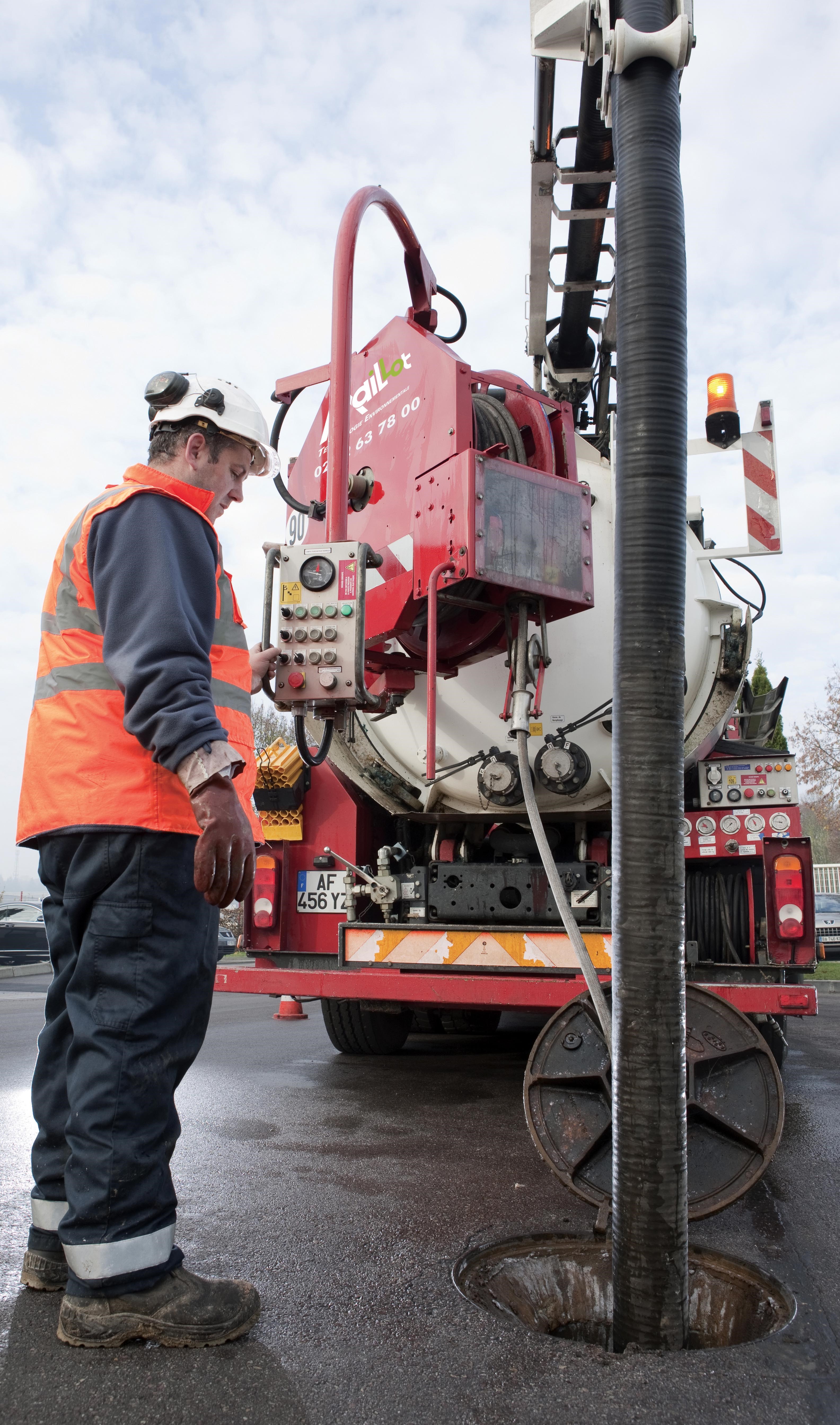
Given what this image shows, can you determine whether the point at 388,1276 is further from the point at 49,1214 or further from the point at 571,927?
the point at 571,927

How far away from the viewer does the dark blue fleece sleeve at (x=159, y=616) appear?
6.23 ft

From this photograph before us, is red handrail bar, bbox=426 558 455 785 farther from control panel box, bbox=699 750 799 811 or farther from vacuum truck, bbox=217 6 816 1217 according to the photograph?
control panel box, bbox=699 750 799 811

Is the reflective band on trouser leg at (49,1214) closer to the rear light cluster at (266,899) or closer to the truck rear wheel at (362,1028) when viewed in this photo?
the rear light cluster at (266,899)

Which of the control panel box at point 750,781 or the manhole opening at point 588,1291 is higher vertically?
the control panel box at point 750,781

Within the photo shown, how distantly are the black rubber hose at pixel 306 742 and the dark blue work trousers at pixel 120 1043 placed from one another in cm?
119

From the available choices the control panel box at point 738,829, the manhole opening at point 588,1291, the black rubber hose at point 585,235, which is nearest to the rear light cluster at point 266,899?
the control panel box at point 738,829

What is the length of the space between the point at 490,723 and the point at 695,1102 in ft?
6.46

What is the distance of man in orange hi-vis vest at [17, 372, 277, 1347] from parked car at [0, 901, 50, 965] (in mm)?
14480

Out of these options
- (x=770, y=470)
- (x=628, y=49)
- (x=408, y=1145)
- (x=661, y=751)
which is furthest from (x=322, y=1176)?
(x=770, y=470)

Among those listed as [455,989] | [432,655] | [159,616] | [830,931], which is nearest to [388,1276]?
[159,616]

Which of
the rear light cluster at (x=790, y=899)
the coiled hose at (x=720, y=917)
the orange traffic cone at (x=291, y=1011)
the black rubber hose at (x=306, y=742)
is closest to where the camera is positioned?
the black rubber hose at (x=306, y=742)

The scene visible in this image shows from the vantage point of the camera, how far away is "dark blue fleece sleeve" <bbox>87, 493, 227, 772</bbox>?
1.90m

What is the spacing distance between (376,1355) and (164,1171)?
20.2 inches

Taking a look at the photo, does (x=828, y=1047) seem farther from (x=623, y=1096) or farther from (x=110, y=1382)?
(x=110, y=1382)
